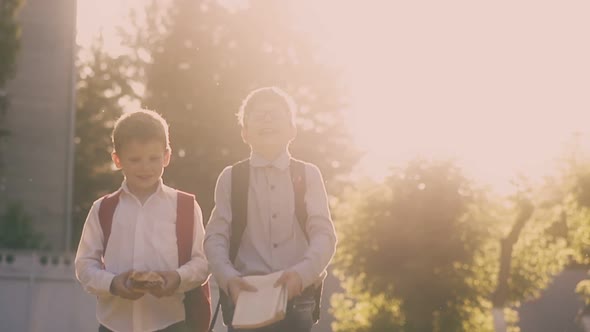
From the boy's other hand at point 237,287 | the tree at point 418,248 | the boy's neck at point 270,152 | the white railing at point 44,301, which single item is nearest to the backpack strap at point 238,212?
the boy's neck at point 270,152

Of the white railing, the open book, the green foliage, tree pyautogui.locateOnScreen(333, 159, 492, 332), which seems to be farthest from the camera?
the green foliage

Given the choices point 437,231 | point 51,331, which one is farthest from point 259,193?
point 51,331

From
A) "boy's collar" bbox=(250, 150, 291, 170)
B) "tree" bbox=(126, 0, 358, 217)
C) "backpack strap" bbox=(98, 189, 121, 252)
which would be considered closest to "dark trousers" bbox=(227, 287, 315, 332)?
"boy's collar" bbox=(250, 150, 291, 170)

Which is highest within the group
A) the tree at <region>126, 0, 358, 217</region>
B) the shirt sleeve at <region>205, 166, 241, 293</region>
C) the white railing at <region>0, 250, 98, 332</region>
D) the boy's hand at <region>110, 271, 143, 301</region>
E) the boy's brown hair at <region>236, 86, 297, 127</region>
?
the tree at <region>126, 0, 358, 217</region>

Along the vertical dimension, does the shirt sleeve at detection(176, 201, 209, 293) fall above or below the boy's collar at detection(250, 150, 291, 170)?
below

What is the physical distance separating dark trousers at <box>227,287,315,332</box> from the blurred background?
10.4m

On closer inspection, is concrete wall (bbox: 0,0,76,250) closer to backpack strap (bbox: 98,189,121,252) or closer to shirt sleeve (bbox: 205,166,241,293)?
backpack strap (bbox: 98,189,121,252)

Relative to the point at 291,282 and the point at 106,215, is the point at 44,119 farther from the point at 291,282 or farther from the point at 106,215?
the point at 291,282

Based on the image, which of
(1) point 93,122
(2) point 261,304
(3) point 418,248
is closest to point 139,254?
(2) point 261,304

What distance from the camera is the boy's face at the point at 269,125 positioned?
4.84 metres

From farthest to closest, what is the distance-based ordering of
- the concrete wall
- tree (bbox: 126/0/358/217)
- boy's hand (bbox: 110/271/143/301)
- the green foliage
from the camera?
the concrete wall
the green foliage
tree (bbox: 126/0/358/217)
boy's hand (bbox: 110/271/143/301)

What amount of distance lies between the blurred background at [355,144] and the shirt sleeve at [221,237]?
1044 centimetres

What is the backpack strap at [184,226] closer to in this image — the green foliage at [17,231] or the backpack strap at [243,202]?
the backpack strap at [243,202]

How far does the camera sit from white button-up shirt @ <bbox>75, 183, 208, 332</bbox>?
192 inches
